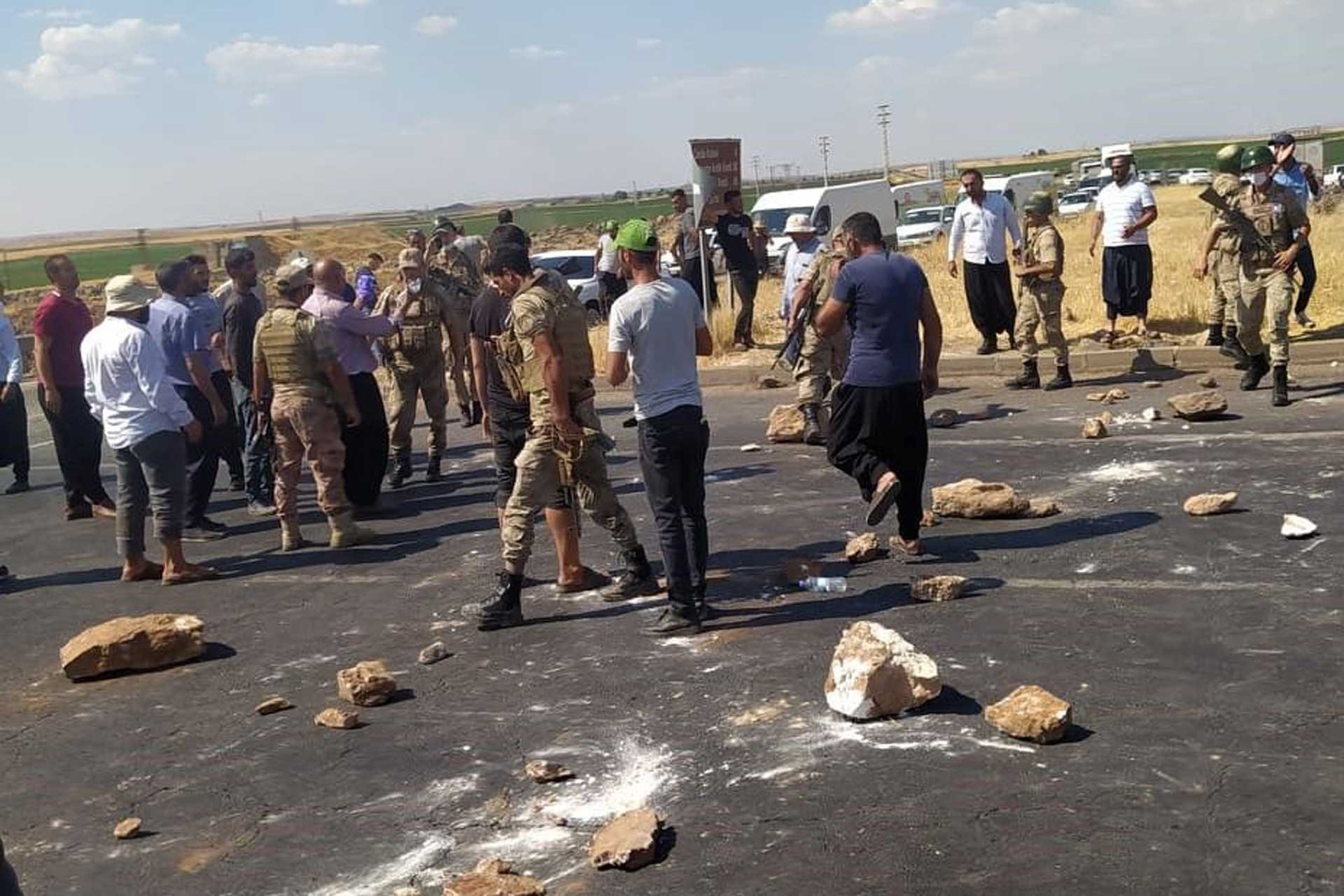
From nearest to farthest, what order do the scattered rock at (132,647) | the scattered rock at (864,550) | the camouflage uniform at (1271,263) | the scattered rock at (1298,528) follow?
the scattered rock at (132,647) → the scattered rock at (1298,528) → the scattered rock at (864,550) → the camouflage uniform at (1271,263)

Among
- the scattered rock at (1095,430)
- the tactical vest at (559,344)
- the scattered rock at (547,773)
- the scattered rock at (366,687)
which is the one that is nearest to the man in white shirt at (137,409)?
the tactical vest at (559,344)

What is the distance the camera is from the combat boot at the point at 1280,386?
33.1 ft

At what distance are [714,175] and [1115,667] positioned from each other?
41.8 ft

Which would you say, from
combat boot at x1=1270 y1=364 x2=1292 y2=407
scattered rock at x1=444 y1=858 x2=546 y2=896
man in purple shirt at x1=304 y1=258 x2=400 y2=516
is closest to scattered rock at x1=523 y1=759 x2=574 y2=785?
scattered rock at x1=444 y1=858 x2=546 y2=896

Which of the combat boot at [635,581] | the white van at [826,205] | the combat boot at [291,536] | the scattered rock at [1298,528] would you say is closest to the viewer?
the scattered rock at [1298,528]

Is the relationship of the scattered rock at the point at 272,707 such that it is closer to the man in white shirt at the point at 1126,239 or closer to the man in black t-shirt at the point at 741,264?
the man in white shirt at the point at 1126,239

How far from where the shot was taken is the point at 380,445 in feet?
31.8

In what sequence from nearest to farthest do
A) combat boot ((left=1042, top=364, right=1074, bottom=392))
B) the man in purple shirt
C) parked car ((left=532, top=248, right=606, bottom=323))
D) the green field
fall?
the man in purple shirt
combat boot ((left=1042, top=364, right=1074, bottom=392))
parked car ((left=532, top=248, right=606, bottom=323))
the green field

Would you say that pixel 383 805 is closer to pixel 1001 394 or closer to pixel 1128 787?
pixel 1128 787

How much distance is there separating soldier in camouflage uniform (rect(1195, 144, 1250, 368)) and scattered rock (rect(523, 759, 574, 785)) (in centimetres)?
790

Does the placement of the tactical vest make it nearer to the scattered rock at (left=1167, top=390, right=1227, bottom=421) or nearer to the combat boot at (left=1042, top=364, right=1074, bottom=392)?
the scattered rock at (left=1167, top=390, right=1227, bottom=421)

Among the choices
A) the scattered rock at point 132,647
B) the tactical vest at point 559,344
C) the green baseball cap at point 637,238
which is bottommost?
the scattered rock at point 132,647

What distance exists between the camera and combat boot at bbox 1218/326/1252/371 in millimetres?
11008

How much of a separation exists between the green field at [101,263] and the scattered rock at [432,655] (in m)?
41.2
